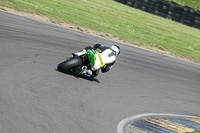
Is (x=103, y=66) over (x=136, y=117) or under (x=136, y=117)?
over

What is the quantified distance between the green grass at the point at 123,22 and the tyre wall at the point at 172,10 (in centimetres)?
64

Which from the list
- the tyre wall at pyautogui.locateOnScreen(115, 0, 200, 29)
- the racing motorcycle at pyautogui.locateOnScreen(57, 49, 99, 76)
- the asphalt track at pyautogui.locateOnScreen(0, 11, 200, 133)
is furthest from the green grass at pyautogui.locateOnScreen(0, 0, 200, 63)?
the racing motorcycle at pyautogui.locateOnScreen(57, 49, 99, 76)

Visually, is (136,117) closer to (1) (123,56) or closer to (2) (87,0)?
(1) (123,56)

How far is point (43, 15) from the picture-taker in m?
16.3

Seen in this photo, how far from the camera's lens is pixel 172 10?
27.2 metres

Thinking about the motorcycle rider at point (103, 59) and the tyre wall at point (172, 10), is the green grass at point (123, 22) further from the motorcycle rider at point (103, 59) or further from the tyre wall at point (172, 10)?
the motorcycle rider at point (103, 59)

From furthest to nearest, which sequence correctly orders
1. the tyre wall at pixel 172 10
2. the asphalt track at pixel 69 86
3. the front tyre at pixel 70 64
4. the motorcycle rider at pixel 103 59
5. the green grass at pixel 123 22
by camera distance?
the tyre wall at pixel 172 10 < the green grass at pixel 123 22 < the motorcycle rider at pixel 103 59 < the front tyre at pixel 70 64 < the asphalt track at pixel 69 86

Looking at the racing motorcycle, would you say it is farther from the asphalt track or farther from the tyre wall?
the tyre wall

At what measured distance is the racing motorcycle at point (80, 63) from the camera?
846 cm

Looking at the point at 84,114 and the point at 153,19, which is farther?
the point at 153,19

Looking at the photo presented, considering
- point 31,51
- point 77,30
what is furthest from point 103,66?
point 77,30

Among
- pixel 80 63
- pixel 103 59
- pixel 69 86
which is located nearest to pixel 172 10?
pixel 103 59

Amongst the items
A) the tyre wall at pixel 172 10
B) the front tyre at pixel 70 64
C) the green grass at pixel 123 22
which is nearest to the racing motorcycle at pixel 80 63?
the front tyre at pixel 70 64

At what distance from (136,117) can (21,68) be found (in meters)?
3.06
